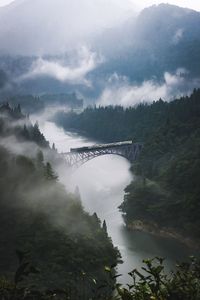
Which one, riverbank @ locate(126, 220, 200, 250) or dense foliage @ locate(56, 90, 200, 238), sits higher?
dense foliage @ locate(56, 90, 200, 238)

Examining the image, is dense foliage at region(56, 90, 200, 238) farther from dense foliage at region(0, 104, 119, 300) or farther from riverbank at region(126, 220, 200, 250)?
dense foliage at region(0, 104, 119, 300)

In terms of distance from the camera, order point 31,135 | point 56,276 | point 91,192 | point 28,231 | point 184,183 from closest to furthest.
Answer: point 56,276, point 28,231, point 184,183, point 31,135, point 91,192

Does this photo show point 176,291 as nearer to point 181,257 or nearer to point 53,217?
point 53,217

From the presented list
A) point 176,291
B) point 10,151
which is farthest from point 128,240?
point 176,291

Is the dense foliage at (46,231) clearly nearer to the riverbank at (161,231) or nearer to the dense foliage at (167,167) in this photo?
the riverbank at (161,231)

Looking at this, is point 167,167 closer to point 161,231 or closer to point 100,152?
point 100,152

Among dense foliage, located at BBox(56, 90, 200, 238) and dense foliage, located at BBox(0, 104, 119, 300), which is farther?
dense foliage, located at BBox(56, 90, 200, 238)

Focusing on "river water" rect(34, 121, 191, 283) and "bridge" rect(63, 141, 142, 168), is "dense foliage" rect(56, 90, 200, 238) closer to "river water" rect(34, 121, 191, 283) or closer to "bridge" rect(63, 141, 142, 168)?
"bridge" rect(63, 141, 142, 168)
